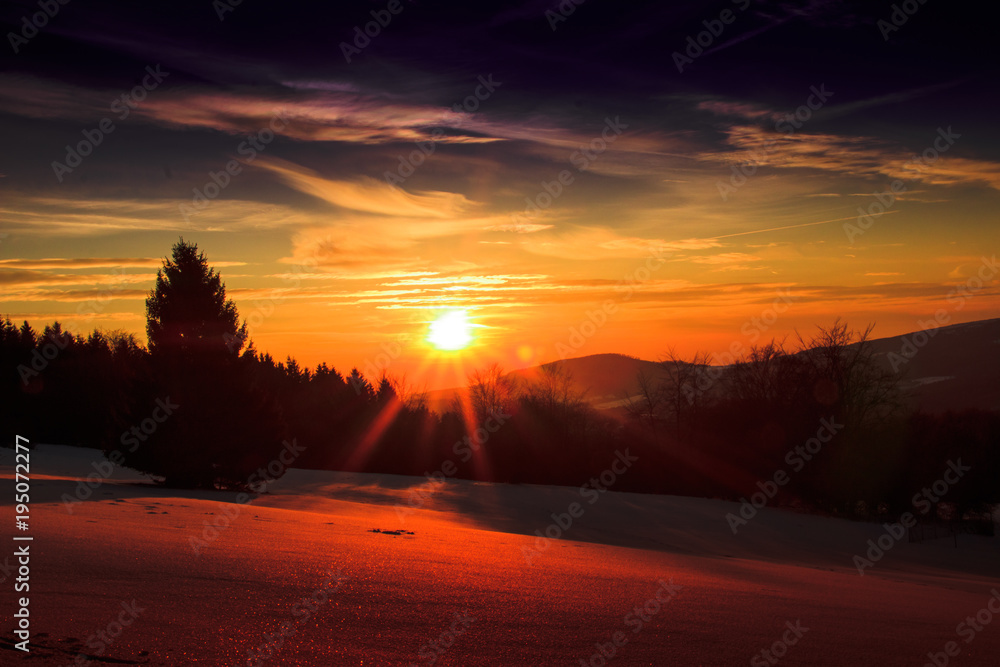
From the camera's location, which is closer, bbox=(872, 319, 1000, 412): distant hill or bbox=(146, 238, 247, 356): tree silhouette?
bbox=(146, 238, 247, 356): tree silhouette

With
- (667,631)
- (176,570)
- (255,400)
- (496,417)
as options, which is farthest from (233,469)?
(496,417)

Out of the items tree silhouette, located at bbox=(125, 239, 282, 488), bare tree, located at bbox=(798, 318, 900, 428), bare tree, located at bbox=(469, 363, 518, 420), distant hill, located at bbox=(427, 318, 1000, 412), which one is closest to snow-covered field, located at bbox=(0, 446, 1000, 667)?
tree silhouette, located at bbox=(125, 239, 282, 488)

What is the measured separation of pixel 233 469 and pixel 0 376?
28.7 metres

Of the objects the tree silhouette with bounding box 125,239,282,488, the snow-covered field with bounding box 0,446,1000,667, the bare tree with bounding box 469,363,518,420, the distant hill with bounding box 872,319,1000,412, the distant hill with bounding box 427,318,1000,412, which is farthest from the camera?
the distant hill with bounding box 427,318,1000,412

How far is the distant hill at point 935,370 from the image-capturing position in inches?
4368

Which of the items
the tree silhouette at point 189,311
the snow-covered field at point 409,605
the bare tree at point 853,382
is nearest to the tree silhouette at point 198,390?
the tree silhouette at point 189,311

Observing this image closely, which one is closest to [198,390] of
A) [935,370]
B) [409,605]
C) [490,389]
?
[409,605]

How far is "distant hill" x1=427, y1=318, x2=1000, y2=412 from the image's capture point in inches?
4368

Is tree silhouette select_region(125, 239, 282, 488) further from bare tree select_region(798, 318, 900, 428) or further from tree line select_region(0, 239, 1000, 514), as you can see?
bare tree select_region(798, 318, 900, 428)

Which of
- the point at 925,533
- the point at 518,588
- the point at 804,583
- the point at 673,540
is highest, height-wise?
the point at 518,588

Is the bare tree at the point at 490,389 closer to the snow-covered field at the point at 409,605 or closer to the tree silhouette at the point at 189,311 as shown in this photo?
the tree silhouette at the point at 189,311

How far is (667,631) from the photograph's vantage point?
14.8ft

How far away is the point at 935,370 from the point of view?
143m

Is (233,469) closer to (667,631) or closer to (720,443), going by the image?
(667,631)
